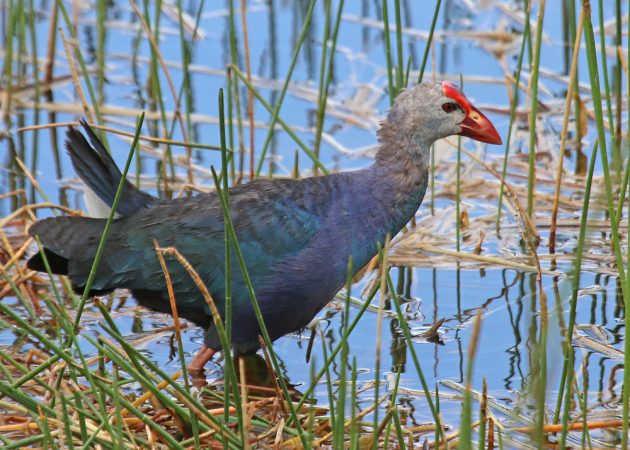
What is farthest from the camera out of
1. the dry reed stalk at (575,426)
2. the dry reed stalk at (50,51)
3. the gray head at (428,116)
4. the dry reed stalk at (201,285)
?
the dry reed stalk at (50,51)

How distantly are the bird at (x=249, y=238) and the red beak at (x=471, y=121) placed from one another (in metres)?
0.18

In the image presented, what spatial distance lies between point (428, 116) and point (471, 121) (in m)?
0.17

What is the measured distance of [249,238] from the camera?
334 centimetres

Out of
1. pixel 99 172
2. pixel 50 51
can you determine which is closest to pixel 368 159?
pixel 50 51

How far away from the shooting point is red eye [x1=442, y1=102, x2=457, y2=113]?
360cm

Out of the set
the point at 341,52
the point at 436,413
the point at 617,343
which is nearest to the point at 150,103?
the point at 341,52

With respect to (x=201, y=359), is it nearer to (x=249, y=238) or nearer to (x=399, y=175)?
(x=249, y=238)

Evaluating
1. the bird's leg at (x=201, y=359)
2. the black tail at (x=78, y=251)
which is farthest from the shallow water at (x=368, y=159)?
the black tail at (x=78, y=251)

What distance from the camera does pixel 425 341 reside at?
382cm

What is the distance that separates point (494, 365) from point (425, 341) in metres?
0.27

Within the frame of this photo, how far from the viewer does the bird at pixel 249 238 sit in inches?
131

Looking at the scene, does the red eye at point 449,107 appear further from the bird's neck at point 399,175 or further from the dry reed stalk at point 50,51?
the dry reed stalk at point 50,51

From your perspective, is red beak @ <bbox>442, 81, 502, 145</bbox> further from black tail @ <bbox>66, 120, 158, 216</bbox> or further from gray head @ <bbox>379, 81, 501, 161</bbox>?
black tail @ <bbox>66, 120, 158, 216</bbox>

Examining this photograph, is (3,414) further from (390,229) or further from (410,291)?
(410,291)
